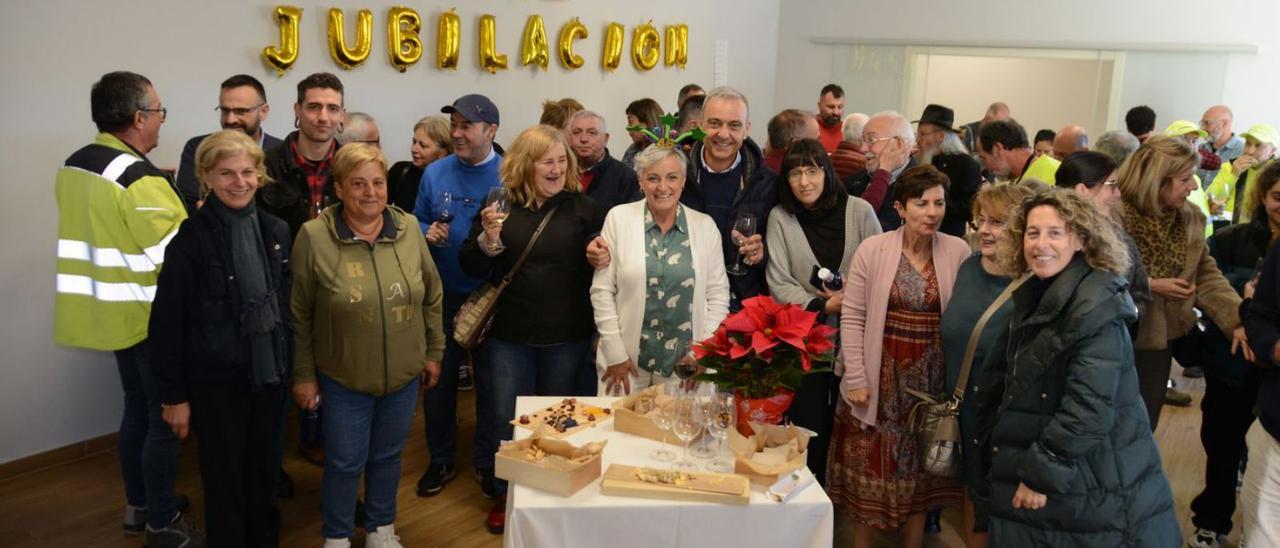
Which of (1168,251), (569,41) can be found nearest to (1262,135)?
(1168,251)

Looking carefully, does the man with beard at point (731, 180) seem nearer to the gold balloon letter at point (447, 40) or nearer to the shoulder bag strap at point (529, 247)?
the shoulder bag strap at point (529, 247)

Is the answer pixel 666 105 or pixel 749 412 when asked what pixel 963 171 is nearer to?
pixel 749 412

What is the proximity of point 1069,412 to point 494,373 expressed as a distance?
2046mm

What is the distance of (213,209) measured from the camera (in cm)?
281

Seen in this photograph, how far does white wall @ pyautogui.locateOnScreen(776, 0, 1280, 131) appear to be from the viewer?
27.3ft

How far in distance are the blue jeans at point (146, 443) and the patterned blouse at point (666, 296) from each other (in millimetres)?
1740

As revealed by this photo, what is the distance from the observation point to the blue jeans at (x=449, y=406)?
393 cm

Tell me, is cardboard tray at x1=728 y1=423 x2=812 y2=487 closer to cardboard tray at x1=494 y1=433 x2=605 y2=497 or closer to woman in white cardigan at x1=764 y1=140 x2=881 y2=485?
cardboard tray at x1=494 y1=433 x2=605 y2=497

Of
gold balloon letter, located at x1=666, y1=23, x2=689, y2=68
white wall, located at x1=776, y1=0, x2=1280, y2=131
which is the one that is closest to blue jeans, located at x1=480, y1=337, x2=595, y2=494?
gold balloon letter, located at x1=666, y1=23, x2=689, y2=68

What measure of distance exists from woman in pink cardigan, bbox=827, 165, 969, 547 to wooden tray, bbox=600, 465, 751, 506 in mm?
935

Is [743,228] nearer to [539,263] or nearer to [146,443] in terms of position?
[539,263]

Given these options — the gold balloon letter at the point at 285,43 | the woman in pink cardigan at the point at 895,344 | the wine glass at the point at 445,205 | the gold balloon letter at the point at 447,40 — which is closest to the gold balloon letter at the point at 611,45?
the gold balloon letter at the point at 447,40

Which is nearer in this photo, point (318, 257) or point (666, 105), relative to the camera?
point (318, 257)

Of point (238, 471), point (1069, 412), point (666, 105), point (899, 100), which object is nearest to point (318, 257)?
point (238, 471)
